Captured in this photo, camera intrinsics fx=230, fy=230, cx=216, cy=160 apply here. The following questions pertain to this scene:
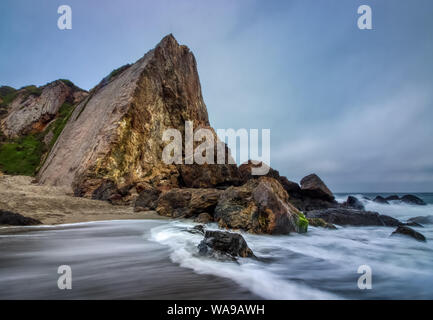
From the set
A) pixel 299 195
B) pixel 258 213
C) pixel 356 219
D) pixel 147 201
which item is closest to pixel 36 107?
pixel 147 201

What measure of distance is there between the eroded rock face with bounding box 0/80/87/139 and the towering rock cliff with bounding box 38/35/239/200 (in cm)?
754

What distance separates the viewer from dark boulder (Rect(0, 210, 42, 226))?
177 inches

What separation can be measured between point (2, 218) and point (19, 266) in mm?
2852

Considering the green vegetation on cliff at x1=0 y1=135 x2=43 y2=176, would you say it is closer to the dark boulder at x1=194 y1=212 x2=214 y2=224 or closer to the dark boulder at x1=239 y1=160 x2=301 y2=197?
the dark boulder at x1=239 y1=160 x2=301 y2=197

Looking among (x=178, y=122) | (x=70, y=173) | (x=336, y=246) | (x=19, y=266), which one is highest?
(x=178, y=122)

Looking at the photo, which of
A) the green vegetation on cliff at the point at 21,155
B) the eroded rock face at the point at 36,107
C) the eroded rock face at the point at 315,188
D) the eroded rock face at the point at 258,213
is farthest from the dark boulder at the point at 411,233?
the eroded rock face at the point at 36,107

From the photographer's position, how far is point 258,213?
5254 millimetres

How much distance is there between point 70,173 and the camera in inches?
518

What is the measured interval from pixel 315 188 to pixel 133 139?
10.9 meters

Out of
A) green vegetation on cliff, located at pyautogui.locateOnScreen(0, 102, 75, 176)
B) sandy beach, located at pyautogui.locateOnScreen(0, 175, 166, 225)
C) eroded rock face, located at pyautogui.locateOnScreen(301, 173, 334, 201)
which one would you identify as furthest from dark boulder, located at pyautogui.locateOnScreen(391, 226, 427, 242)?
green vegetation on cliff, located at pyautogui.locateOnScreen(0, 102, 75, 176)

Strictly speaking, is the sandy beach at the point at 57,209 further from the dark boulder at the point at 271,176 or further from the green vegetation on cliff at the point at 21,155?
the green vegetation on cliff at the point at 21,155
